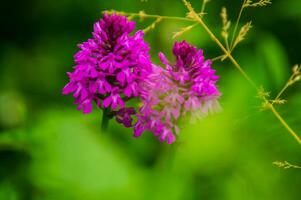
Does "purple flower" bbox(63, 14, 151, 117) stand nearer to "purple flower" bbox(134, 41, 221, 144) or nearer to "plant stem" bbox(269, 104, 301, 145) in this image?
"purple flower" bbox(134, 41, 221, 144)

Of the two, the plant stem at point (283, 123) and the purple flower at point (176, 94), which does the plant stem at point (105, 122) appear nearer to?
the purple flower at point (176, 94)

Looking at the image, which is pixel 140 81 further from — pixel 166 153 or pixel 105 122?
pixel 166 153

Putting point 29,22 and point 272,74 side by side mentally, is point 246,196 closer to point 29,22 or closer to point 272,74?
point 272,74

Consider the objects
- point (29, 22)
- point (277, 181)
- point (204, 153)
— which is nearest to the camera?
point (204, 153)

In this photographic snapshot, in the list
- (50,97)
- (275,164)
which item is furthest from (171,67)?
(50,97)

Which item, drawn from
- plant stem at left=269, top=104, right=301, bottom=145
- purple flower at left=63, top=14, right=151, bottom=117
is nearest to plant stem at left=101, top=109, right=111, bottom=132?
purple flower at left=63, top=14, right=151, bottom=117

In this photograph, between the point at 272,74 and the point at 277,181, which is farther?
the point at 272,74

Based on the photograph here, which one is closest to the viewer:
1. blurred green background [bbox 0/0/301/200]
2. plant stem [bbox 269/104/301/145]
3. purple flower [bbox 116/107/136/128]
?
blurred green background [bbox 0/0/301/200]
